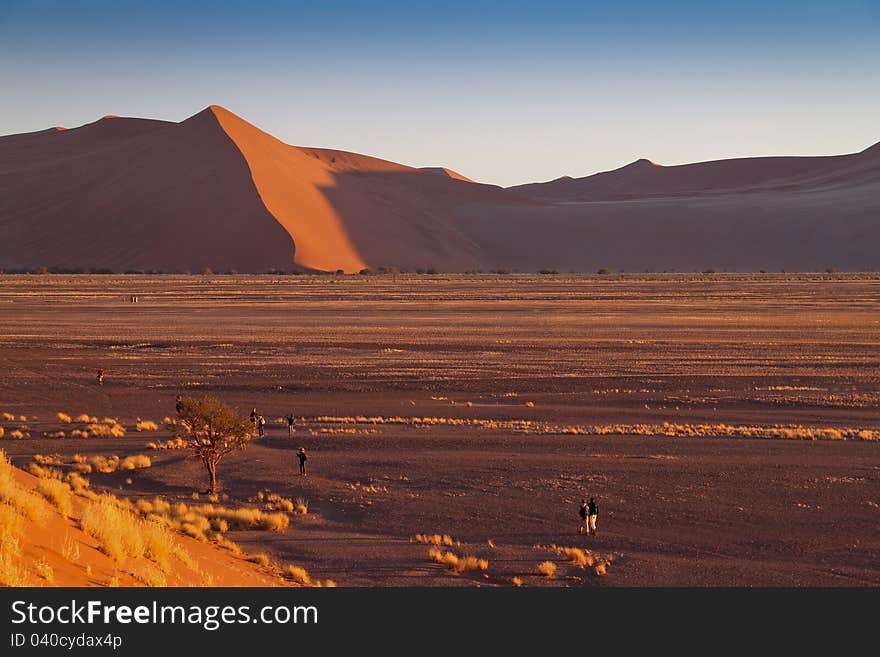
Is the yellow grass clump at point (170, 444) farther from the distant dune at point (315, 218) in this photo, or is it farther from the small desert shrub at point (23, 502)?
the distant dune at point (315, 218)

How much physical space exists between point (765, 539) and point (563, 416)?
11.0 m

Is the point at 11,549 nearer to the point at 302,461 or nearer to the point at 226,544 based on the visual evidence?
the point at 226,544

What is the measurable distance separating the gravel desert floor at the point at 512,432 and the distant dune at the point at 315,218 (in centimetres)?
6233

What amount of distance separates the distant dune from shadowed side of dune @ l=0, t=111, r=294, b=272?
21 cm

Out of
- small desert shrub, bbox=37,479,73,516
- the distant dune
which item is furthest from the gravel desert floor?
the distant dune

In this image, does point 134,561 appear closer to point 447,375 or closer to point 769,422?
point 769,422

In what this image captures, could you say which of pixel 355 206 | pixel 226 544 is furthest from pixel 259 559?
pixel 355 206

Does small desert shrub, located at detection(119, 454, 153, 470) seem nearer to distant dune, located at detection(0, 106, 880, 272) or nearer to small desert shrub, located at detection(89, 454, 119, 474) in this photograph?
small desert shrub, located at detection(89, 454, 119, 474)

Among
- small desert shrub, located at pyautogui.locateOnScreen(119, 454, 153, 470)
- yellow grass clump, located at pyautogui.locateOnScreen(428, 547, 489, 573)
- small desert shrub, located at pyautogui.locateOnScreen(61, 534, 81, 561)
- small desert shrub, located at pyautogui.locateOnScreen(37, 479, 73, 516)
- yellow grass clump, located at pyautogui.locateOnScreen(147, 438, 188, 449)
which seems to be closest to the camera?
small desert shrub, located at pyautogui.locateOnScreen(61, 534, 81, 561)

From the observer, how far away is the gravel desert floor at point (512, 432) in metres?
14.3

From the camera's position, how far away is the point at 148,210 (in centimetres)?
12106

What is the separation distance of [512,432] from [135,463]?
831cm

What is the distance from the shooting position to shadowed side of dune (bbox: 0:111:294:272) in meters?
115
